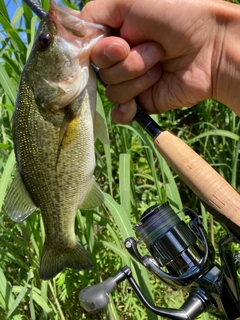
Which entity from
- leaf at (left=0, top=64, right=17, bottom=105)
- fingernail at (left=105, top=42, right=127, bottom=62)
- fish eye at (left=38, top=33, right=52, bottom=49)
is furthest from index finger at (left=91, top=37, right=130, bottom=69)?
leaf at (left=0, top=64, right=17, bottom=105)

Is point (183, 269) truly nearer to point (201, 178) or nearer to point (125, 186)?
point (201, 178)

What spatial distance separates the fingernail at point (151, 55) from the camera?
1.43 m

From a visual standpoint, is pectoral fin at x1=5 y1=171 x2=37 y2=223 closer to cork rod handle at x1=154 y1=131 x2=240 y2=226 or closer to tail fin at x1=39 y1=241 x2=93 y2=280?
tail fin at x1=39 y1=241 x2=93 y2=280

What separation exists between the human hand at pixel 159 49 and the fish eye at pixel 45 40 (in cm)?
15

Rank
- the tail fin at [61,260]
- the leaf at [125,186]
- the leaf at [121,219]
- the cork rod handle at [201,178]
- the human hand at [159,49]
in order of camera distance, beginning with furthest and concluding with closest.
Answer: the leaf at [125,186] < the leaf at [121,219] < the tail fin at [61,260] < the human hand at [159,49] < the cork rod handle at [201,178]

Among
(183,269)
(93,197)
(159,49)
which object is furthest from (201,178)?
(159,49)

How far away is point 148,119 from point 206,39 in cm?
39

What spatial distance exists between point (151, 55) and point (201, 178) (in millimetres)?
487

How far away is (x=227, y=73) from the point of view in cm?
156

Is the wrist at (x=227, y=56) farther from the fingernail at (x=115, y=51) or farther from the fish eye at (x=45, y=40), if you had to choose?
the fish eye at (x=45, y=40)

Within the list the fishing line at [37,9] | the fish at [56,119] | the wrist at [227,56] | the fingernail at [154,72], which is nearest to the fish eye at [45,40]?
the fish at [56,119]

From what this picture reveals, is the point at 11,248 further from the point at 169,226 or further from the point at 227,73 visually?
the point at 227,73

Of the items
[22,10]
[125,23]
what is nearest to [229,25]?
[125,23]

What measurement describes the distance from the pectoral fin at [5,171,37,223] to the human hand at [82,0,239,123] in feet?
1.44
